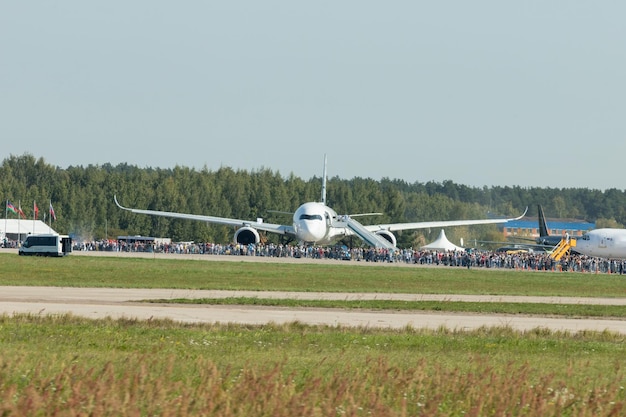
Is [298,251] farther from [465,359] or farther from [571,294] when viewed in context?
[465,359]

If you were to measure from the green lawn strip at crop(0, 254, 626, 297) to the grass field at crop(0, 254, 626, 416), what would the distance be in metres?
22.1

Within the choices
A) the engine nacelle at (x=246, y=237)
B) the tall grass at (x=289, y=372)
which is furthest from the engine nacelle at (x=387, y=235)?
the tall grass at (x=289, y=372)

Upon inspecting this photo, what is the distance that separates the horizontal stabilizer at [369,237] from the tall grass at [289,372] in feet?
242

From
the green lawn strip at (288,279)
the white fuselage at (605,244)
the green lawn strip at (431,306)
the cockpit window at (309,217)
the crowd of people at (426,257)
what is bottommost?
the green lawn strip at (431,306)

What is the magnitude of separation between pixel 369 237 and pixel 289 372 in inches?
3338

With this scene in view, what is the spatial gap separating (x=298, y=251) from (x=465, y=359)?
260 ft

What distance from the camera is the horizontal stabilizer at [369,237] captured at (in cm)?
10006

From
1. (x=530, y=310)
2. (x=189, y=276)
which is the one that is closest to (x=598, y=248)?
(x=189, y=276)

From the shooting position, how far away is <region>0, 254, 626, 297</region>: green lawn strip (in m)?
48.7

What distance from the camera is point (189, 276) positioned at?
5544 cm

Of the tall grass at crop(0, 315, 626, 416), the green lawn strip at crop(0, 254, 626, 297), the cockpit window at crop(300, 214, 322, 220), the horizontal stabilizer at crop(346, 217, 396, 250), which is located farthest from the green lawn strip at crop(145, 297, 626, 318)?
the horizontal stabilizer at crop(346, 217, 396, 250)

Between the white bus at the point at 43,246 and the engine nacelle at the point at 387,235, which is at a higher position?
the engine nacelle at the point at 387,235

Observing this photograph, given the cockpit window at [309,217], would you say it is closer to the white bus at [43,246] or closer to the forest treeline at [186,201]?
the white bus at [43,246]

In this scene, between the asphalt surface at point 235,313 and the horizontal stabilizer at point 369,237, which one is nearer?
the asphalt surface at point 235,313
